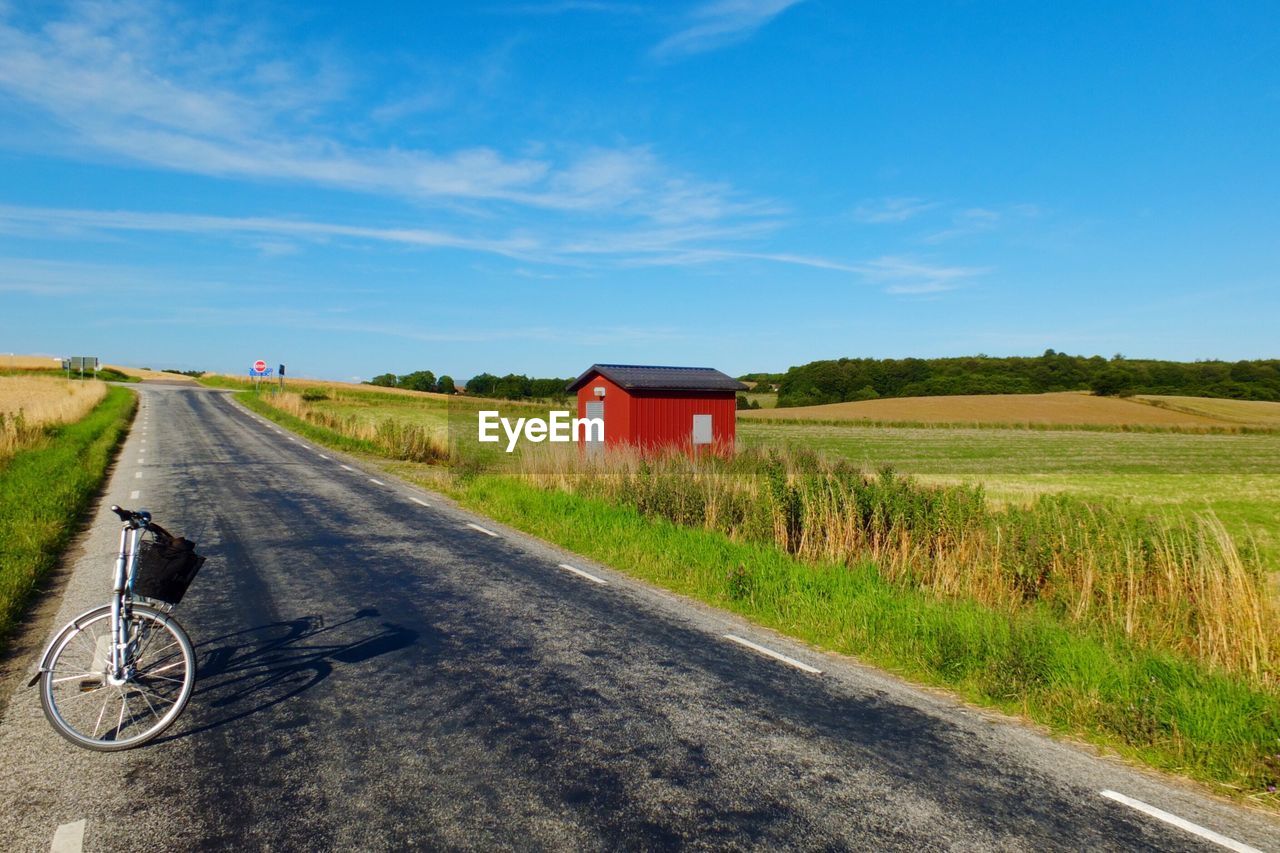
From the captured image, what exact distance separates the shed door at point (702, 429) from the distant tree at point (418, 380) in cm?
10448

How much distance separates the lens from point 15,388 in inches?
2247

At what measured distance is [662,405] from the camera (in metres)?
24.8

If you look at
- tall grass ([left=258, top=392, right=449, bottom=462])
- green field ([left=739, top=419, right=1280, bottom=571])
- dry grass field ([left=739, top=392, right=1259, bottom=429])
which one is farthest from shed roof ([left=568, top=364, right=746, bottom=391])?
dry grass field ([left=739, top=392, right=1259, bottom=429])

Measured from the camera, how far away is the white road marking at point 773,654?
6977 mm

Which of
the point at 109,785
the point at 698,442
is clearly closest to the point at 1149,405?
the point at 698,442

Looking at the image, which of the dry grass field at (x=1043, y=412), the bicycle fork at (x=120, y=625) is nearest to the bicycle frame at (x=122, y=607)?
the bicycle fork at (x=120, y=625)

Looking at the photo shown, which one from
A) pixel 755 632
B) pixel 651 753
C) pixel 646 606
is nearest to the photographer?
pixel 651 753

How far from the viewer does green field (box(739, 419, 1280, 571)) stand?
22.0 meters

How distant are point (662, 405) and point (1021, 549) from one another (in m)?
14.8

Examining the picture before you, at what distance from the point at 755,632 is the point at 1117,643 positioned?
3.40 meters

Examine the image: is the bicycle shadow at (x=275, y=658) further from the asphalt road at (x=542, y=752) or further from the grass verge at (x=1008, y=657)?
the grass verge at (x=1008, y=657)

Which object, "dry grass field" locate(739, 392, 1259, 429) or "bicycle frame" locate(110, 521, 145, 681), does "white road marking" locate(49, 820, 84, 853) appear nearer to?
"bicycle frame" locate(110, 521, 145, 681)

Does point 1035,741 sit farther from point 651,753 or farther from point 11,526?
point 11,526

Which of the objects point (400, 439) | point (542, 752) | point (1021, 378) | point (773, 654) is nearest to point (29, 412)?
point (400, 439)
